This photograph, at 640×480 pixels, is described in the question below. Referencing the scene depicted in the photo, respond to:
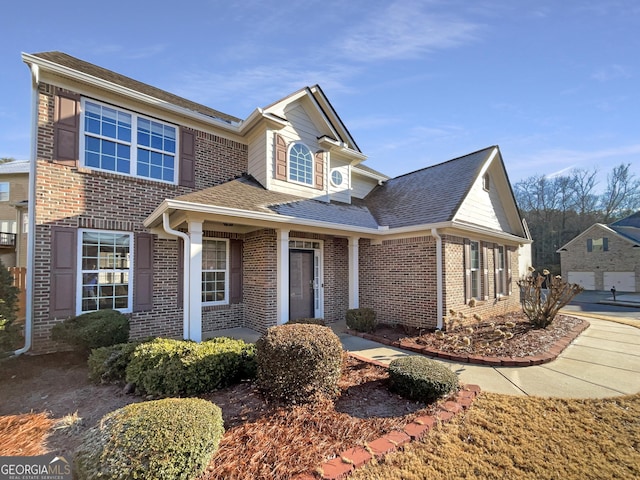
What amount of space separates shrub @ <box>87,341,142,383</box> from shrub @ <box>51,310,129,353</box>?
0.82 m

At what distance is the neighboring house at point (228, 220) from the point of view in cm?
623

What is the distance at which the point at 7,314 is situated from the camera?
184 inches

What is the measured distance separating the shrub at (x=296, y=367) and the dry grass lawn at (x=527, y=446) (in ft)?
4.09

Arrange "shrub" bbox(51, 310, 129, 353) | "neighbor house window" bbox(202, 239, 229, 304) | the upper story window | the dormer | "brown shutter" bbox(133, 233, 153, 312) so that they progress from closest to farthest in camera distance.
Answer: "shrub" bbox(51, 310, 129, 353)
"brown shutter" bbox(133, 233, 153, 312)
"neighbor house window" bbox(202, 239, 229, 304)
the dormer
the upper story window

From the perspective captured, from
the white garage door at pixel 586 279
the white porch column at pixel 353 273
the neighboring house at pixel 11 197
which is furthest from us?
the white garage door at pixel 586 279

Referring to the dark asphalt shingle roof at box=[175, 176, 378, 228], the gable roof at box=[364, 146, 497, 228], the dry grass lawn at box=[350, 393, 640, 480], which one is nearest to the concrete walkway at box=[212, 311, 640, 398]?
the dry grass lawn at box=[350, 393, 640, 480]

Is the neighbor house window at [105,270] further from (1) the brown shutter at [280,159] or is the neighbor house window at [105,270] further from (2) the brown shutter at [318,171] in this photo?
(2) the brown shutter at [318,171]

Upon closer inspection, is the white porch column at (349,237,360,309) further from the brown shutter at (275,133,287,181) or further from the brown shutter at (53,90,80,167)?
the brown shutter at (53,90,80,167)

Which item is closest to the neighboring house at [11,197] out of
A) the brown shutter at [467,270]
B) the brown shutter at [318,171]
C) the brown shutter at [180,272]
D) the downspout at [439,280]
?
the brown shutter at [180,272]

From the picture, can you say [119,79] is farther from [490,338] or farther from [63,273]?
[490,338]

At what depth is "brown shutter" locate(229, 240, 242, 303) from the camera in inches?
331

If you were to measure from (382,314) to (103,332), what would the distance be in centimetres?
696

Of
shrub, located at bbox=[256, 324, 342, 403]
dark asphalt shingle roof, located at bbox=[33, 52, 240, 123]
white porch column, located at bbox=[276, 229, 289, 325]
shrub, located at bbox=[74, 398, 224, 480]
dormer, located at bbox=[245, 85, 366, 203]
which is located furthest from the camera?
dormer, located at bbox=[245, 85, 366, 203]

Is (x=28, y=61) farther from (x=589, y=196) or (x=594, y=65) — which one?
(x=589, y=196)
